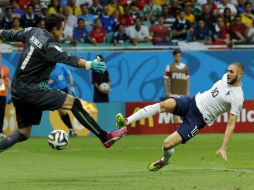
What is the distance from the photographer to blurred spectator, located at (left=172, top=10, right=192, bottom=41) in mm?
27025

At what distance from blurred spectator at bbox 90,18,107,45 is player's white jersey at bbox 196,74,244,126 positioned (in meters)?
12.5

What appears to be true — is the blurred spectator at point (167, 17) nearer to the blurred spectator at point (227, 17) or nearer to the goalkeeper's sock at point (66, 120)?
the blurred spectator at point (227, 17)

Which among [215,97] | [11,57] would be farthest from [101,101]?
[215,97]

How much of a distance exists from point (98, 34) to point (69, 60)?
14680mm

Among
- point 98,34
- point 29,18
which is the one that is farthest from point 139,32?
point 29,18

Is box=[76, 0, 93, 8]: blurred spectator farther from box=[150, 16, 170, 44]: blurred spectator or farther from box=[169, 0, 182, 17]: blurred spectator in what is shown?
box=[169, 0, 182, 17]: blurred spectator

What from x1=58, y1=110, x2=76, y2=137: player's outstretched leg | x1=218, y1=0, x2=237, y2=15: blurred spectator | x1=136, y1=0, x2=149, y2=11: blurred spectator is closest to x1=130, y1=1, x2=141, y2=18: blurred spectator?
x1=136, y1=0, x2=149, y2=11: blurred spectator

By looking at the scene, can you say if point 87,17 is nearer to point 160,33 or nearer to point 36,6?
point 36,6

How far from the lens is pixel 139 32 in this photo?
26719 millimetres

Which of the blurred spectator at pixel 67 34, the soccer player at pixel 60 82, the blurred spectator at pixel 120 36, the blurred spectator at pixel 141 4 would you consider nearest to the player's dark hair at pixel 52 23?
the soccer player at pixel 60 82

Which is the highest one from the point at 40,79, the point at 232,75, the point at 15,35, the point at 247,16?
the point at 15,35

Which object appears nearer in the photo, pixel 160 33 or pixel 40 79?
pixel 40 79

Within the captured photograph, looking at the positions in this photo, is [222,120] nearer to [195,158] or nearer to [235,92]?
[195,158]

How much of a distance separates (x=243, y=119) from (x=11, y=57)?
7282 mm
